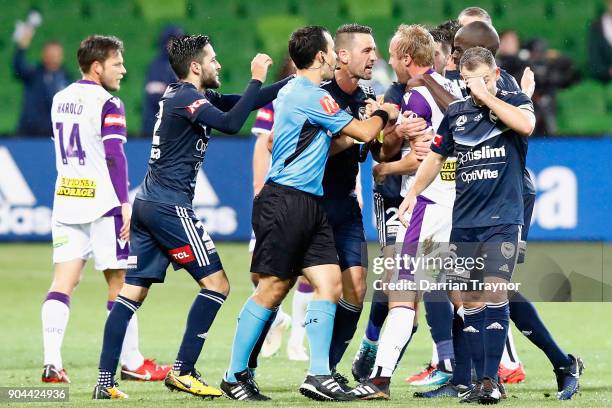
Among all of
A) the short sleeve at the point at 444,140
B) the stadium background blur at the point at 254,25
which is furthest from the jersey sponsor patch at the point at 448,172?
the stadium background blur at the point at 254,25

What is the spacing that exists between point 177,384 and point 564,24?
12616mm

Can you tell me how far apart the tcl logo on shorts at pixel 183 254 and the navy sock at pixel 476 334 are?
1.58m

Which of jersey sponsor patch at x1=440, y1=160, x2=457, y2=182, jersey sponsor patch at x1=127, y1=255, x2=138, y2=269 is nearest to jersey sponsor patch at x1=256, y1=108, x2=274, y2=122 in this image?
jersey sponsor patch at x1=440, y1=160, x2=457, y2=182

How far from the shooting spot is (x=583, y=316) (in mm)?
11312

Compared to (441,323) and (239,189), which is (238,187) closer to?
(239,189)

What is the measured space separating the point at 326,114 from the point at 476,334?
55.4 inches

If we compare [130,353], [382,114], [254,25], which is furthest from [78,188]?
[254,25]

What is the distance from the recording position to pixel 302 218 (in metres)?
6.93

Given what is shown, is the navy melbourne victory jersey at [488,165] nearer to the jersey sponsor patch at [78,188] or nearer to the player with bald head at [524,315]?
the player with bald head at [524,315]

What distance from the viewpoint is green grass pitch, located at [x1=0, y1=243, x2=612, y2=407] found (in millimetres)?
7289

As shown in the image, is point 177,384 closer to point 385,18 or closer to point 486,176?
point 486,176

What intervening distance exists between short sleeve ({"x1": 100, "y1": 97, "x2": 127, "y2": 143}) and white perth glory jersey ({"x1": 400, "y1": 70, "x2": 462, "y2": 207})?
179cm

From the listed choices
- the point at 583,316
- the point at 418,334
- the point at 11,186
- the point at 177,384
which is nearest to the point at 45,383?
the point at 177,384

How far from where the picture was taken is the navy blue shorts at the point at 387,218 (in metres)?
7.79
